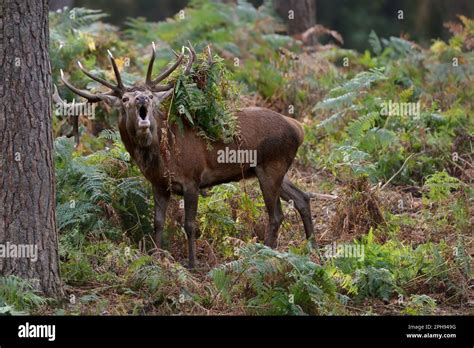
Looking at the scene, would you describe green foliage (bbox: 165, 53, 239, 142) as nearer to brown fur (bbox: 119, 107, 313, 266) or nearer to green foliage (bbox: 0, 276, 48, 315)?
brown fur (bbox: 119, 107, 313, 266)

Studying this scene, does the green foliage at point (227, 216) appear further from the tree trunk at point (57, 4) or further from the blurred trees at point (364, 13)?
the blurred trees at point (364, 13)

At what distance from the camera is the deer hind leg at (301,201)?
12.2 m

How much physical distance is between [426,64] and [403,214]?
5.46 meters

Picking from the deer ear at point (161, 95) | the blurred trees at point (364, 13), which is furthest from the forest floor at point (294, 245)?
the blurred trees at point (364, 13)

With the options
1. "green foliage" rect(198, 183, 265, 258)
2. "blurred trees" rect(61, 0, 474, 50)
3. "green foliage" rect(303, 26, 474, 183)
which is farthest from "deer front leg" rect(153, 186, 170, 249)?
"blurred trees" rect(61, 0, 474, 50)

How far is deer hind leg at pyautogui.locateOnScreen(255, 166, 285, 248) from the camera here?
11.9 metres

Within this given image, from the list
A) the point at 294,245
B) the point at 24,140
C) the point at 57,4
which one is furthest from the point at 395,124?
the point at 57,4

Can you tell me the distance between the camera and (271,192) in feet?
39.2

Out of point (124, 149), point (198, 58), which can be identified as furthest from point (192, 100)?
point (124, 149)

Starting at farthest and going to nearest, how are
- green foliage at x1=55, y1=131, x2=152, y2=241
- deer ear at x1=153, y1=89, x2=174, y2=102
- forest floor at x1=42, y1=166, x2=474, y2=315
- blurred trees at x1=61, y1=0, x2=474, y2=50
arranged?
blurred trees at x1=61, y1=0, x2=474, y2=50
green foliage at x1=55, y1=131, x2=152, y2=241
deer ear at x1=153, y1=89, x2=174, y2=102
forest floor at x1=42, y1=166, x2=474, y2=315

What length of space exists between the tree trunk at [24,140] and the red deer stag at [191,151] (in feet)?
4.30

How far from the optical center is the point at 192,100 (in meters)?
11.3

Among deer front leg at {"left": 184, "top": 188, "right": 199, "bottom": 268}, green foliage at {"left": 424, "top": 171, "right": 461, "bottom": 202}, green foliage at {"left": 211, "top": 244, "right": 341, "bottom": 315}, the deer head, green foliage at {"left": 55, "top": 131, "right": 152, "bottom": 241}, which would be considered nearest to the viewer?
green foliage at {"left": 211, "top": 244, "right": 341, "bottom": 315}
